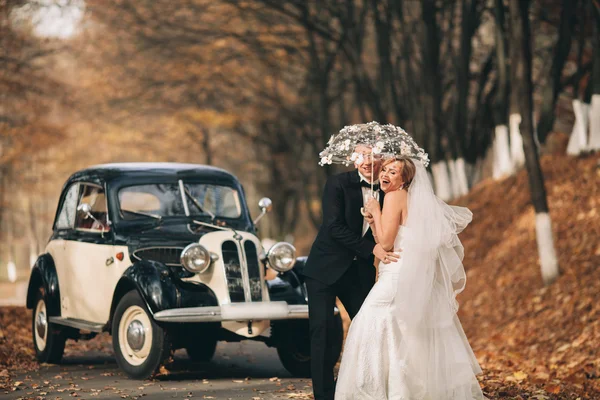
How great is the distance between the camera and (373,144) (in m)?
7.97

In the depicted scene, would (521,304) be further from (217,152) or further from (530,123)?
(217,152)

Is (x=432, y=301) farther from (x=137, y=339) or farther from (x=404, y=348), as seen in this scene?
(x=137, y=339)

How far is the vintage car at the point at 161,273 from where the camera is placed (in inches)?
401

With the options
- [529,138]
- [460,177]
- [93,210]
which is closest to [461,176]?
[460,177]

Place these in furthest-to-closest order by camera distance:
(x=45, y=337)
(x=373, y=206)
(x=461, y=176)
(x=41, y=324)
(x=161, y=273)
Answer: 1. (x=461, y=176)
2. (x=41, y=324)
3. (x=45, y=337)
4. (x=161, y=273)
5. (x=373, y=206)

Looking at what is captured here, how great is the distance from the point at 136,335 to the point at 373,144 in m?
3.63

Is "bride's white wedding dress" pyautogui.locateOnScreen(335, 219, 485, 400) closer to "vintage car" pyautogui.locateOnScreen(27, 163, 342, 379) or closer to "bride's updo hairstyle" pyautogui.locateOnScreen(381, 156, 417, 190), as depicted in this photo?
"bride's updo hairstyle" pyautogui.locateOnScreen(381, 156, 417, 190)

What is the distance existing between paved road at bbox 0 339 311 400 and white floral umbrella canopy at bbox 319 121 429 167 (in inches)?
88.8

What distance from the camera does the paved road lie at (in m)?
9.42

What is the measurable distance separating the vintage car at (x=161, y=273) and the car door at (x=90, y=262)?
0.01 meters

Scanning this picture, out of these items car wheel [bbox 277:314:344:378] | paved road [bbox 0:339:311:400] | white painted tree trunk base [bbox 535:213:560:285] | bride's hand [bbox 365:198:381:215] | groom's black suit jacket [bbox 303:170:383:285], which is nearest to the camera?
bride's hand [bbox 365:198:381:215]

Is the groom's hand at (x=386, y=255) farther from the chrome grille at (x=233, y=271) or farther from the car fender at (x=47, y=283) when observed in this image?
the car fender at (x=47, y=283)

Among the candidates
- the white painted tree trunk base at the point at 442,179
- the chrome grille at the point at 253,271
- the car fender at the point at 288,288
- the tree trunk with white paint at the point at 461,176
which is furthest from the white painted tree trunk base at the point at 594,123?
the chrome grille at the point at 253,271

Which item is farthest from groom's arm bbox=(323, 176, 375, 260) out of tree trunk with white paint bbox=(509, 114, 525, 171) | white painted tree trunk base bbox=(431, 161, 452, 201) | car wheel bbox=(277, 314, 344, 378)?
white painted tree trunk base bbox=(431, 161, 452, 201)
